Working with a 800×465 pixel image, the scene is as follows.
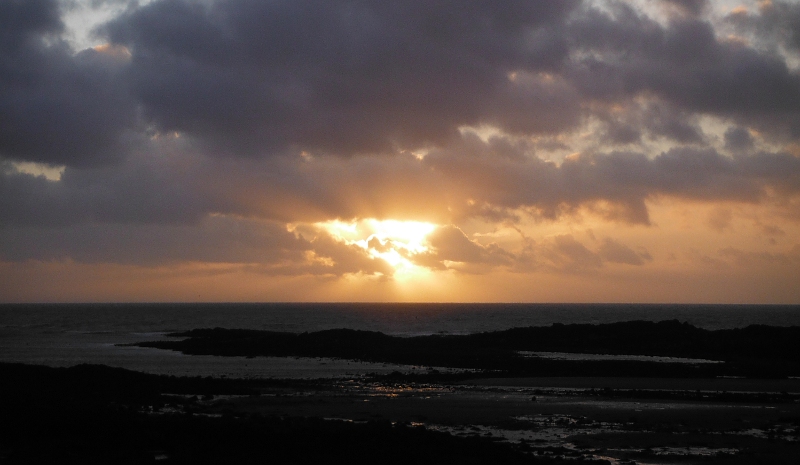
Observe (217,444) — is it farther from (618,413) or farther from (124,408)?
(618,413)

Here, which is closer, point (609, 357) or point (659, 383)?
point (659, 383)

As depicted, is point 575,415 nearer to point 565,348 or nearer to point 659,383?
point 659,383

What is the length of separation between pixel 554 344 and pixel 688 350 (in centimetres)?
1523

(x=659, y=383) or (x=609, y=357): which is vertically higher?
(x=659, y=383)

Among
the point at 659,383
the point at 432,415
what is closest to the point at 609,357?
the point at 659,383

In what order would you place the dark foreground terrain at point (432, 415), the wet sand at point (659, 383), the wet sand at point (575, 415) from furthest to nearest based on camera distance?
the wet sand at point (659, 383) < the wet sand at point (575, 415) < the dark foreground terrain at point (432, 415)

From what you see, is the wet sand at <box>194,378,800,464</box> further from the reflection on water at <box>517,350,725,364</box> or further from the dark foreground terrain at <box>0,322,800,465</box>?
the reflection on water at <box>517,350,725,364</box>

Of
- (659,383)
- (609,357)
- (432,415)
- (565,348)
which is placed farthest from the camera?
(565,348)

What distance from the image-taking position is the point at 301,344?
77188 millimetres

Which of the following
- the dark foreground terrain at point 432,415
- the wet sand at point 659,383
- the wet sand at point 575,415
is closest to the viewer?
the dark foreground terrain at point 432,415

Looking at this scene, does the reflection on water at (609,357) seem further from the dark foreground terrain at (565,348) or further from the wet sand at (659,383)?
the wet sand at (659,383)

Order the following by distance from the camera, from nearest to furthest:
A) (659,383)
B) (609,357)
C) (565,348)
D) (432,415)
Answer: (432,415), (659,383), (609,357), (565,348)

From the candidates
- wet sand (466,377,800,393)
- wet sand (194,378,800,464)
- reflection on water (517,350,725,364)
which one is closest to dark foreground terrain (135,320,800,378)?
reflection on water (517,350,725,364)

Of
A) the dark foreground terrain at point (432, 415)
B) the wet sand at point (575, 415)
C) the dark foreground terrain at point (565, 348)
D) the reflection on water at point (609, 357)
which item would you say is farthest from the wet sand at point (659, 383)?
the reflection on water at point (609, 357)
